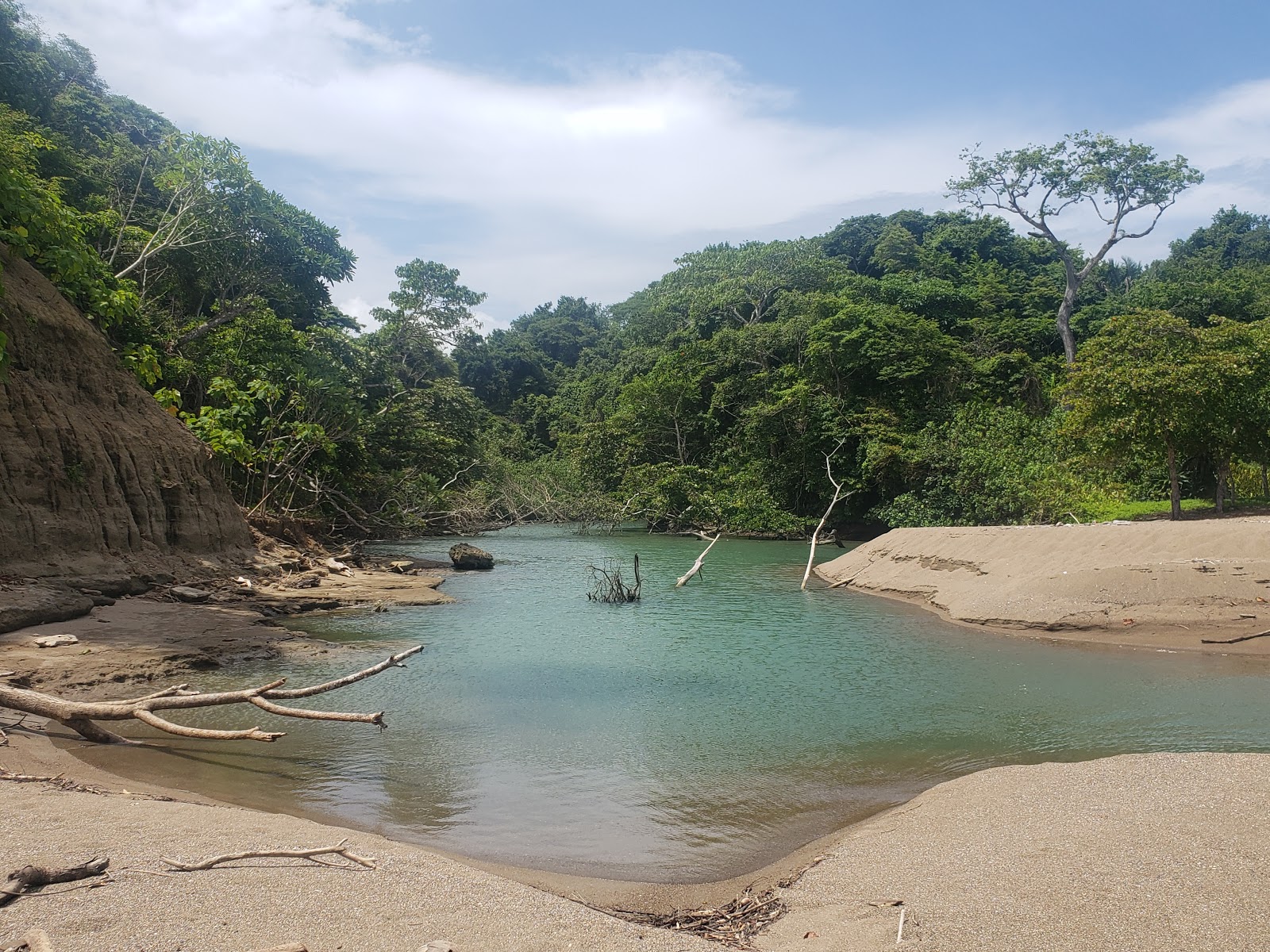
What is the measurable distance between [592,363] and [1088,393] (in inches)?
1741

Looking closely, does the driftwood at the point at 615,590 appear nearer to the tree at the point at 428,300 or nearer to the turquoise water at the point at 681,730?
the turquoise water at the point at 681,730

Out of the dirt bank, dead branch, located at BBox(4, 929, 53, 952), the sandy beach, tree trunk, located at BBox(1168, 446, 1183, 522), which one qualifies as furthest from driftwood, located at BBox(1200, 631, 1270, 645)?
dead branch, located at BBox(4, 929, 53, 952)

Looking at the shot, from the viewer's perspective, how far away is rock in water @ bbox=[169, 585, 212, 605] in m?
13.0

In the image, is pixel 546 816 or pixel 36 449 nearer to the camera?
pixel 546 816

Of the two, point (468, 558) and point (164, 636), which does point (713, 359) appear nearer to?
point (468, 558)

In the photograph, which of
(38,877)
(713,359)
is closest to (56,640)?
(38,877)

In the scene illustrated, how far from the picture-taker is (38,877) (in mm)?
3568

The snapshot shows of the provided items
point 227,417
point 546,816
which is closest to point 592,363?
point 227,417

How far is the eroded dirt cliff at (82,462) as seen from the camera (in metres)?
11.8

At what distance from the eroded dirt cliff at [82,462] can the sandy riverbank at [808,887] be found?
783cm

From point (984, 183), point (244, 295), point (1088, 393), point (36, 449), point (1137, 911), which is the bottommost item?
point (1137, 911)

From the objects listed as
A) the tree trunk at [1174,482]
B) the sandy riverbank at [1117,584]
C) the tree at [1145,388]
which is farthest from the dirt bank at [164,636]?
the tree trunk at [1174,482]

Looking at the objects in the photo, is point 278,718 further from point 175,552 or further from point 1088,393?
point 1088,393

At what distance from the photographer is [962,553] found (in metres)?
18.2
